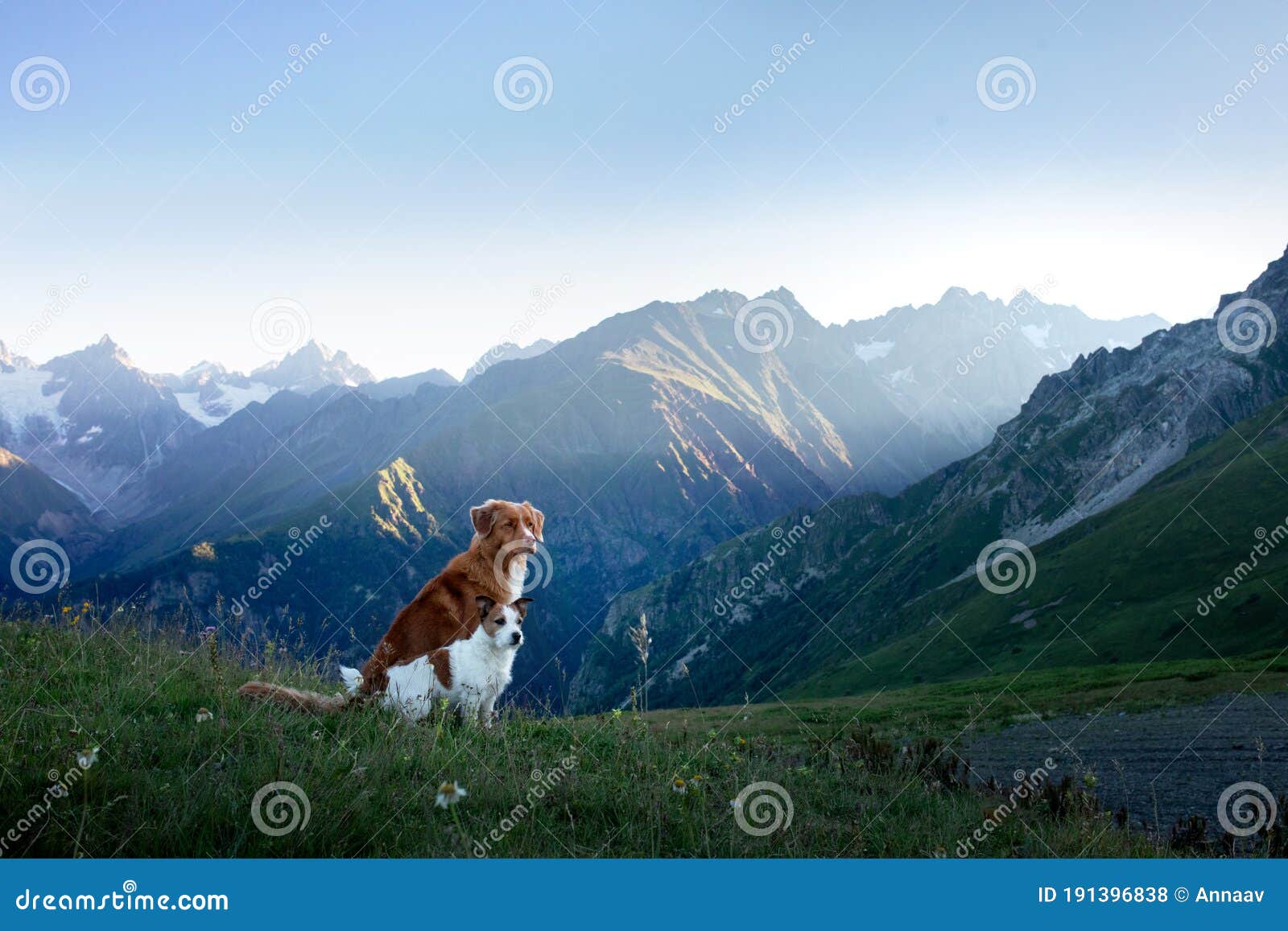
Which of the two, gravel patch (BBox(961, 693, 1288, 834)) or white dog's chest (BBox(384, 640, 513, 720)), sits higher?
white dog's chest (BBox(384, 640, 513, 720))

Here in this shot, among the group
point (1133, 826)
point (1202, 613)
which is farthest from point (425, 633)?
point (1202, 613)

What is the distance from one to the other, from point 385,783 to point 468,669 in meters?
3.14

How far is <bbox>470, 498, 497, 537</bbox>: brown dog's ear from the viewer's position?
1048 cm

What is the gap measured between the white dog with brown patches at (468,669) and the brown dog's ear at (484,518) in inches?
47.4

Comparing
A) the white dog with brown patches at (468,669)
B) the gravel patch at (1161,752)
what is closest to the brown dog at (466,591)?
the white dog with brown patches at (468,669)

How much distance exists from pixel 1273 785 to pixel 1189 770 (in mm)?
2823

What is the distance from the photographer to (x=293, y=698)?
835cm

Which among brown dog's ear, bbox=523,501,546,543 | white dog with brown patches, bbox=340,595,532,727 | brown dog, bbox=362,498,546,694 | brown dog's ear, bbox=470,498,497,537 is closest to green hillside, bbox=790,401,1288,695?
brown dog's ear, bbox=523,501,546,543

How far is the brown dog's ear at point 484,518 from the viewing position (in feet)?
34.4

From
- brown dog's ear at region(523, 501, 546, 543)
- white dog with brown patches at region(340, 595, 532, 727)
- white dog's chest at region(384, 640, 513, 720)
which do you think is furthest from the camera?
brown dog's ear at region(523, 501, 546, 543)

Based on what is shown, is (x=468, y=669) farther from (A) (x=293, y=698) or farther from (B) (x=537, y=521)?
(B) (x=537, y=521)

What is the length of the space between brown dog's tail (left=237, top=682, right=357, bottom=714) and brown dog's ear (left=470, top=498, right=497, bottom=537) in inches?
108

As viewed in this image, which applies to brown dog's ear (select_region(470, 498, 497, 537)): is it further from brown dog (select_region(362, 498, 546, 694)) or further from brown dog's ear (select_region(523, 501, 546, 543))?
brown dog's ear (select_region(523, 501, 546, 543))

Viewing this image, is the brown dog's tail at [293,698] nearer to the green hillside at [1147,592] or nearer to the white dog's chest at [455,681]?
the white dog's chest at [455,681]
